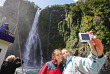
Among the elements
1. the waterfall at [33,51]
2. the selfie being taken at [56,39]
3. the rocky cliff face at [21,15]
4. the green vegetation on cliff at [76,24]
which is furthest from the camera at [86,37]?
the rocky cliff face at [21,15]

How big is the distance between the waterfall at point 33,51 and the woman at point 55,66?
30.4 m

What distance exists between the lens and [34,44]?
34094 mm

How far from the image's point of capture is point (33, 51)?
33.6 metres

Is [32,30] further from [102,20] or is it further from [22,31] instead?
[102,20]

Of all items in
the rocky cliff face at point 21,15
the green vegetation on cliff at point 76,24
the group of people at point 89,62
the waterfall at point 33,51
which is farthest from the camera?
the rocky cliff face at point 21,15

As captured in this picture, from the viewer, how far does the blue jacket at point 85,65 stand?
1340 millimetres

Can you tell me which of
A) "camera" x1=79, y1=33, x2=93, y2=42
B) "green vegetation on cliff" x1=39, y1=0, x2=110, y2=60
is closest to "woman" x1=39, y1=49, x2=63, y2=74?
"camera" x1=79, y1=33, x2=93, y2=42

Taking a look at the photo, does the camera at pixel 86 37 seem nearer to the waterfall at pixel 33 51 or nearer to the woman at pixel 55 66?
the woman at pixel 55 66

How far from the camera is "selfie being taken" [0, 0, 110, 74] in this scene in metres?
1.69

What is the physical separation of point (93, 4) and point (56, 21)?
1638cm

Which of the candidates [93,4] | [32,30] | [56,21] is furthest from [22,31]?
[93,4]

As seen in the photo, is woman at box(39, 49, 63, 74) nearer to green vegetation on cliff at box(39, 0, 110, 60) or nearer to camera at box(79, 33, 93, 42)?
camera at box(79, 33, 93, 42)

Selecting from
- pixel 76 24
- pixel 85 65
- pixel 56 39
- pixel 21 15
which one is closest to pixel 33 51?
pixel 56 39

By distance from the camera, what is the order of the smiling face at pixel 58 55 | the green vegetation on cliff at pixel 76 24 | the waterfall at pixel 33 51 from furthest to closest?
the waterfall at pixel 33 51 < the green vegetation on cliff at pixel 76 24 < the smiling face at pixel 58 55
